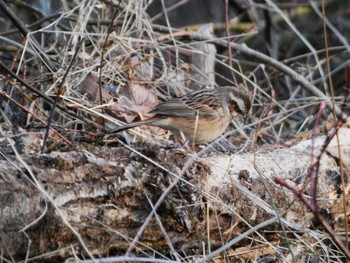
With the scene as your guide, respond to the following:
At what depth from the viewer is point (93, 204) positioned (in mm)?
2916

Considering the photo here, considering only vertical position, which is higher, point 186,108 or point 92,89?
point 92,89

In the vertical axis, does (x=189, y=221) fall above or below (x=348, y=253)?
below

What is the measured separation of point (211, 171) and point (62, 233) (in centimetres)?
82

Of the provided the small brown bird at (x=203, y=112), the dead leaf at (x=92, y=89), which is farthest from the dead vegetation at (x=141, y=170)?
the small brown bird at (x=203, y=112)

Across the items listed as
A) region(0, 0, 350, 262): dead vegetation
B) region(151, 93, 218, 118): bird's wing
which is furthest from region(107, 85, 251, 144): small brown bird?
region(0, 0, 350, 262): dead vegetation

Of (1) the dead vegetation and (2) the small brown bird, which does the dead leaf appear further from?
(2) the small brown bird

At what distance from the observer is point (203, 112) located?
170 inches

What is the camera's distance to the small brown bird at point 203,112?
4.13 meters

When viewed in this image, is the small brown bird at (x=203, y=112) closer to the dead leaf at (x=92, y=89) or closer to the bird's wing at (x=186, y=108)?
the bird's wing at (x=186, y=108)

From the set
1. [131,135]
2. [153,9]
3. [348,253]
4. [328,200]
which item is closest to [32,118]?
[131,135]

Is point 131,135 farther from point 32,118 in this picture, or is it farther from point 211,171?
point 211,171

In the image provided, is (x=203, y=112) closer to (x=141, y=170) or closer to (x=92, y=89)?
(x=92, y=89)

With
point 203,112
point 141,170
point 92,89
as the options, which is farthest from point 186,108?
point 141,170

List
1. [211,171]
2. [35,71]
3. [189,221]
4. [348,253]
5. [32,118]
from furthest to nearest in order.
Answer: [35,71], [32,118], [211,171], [189,221], [348,253]
